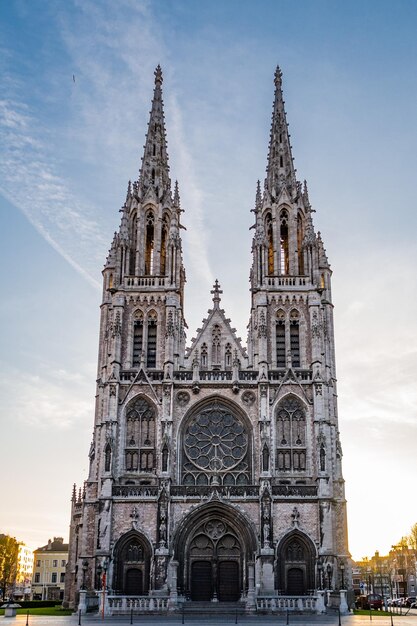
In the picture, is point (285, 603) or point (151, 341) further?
point (151, 341)

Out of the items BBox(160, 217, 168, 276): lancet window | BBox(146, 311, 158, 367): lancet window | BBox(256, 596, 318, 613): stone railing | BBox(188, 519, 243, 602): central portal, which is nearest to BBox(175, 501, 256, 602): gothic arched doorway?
BBox(188, 519, 243, 602): central portal

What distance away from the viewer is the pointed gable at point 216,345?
51188 millimetres

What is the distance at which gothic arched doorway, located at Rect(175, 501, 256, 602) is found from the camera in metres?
44.6

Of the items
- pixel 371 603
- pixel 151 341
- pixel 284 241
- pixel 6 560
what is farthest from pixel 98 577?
pixel 6 560

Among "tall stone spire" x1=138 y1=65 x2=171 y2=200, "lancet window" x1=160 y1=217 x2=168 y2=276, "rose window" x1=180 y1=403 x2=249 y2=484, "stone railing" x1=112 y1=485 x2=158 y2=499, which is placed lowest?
"stone railing" x1=112 y1=485 x2=158 y2=499

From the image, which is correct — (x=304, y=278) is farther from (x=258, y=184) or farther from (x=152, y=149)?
(x=152, y=149)

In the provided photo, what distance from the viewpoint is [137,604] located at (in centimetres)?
4034

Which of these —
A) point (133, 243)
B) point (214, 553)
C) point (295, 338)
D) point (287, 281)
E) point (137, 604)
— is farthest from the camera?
point (133, 243)

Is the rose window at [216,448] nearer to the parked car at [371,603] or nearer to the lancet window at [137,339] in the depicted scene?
the lancet window at [137,339]

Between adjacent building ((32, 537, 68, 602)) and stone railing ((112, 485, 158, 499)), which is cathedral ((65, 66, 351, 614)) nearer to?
stone railing ((112, 485, 158, 499))

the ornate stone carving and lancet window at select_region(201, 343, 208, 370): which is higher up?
lancet window at select_region(201, 343, 208, 370)

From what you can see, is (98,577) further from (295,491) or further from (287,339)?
(287,339)

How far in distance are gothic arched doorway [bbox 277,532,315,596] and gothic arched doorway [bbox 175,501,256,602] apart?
2.07m

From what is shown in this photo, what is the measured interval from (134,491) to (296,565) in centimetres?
1145
